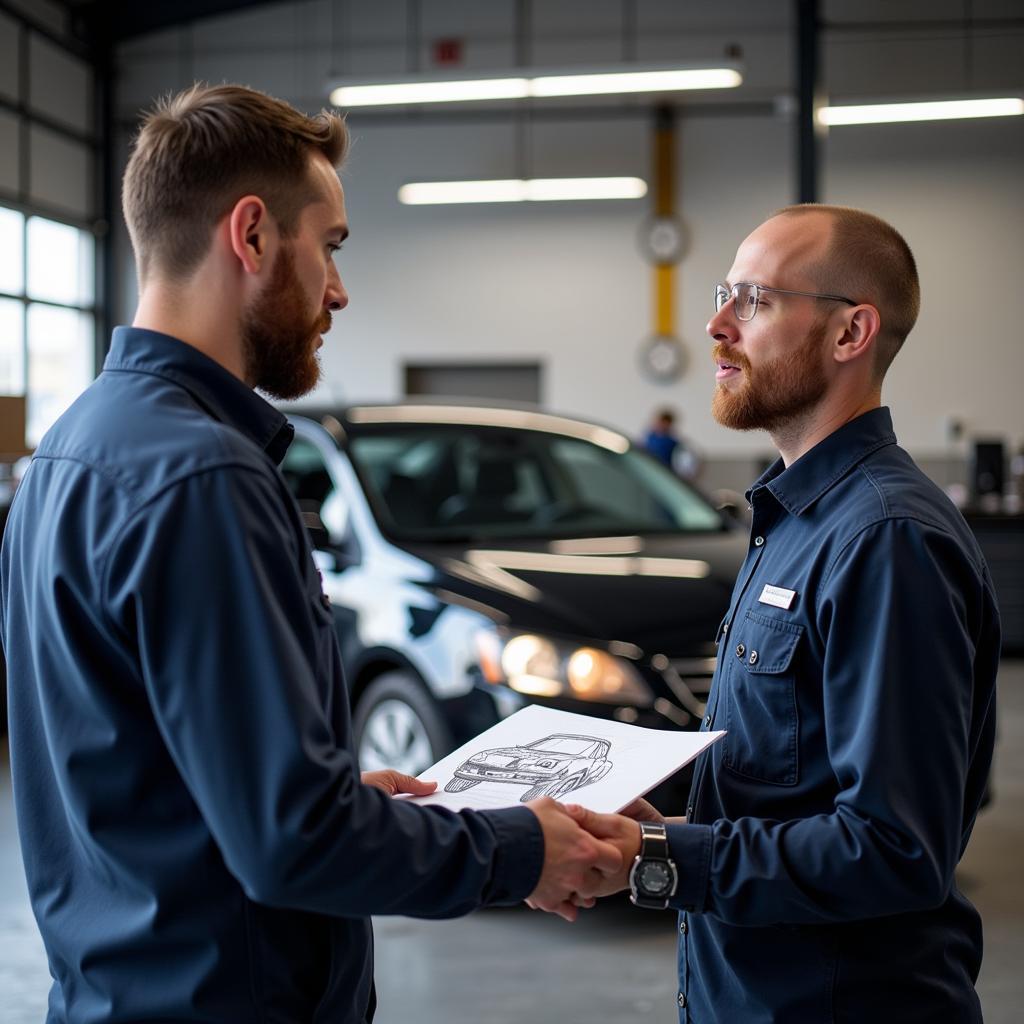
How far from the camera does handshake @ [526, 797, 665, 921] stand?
1.29 meters

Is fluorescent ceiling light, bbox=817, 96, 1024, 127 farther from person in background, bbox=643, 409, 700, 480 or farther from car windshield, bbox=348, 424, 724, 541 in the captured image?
car windshield, bbox=348, 424, 724, 541

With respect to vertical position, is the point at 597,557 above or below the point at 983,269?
below

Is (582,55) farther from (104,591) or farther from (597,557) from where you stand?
(104,591)

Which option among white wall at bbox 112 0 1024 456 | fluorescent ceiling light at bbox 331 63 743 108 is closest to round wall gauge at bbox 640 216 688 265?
white wall at bbox 112 0 1024 456

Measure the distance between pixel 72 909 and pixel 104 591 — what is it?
0.34 metres

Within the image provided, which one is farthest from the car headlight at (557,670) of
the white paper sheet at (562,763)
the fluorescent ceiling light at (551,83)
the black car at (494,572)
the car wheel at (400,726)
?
the fluorescent ceiling light at (551,83)

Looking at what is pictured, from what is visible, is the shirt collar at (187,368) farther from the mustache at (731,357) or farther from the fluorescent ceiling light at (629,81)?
the fluorescent ceiling light at (629,81)

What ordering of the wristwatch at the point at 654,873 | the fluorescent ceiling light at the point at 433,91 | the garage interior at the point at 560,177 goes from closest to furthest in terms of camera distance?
1. the wristwatch at the point at 654,873
2. the fluorescent ceiling light at the point at 433,91
3. the garage interior at the point at 560,177

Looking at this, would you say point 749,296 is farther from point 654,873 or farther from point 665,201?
point 665,201

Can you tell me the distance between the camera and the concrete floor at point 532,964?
116 inches

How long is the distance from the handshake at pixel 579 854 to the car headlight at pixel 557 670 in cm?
187

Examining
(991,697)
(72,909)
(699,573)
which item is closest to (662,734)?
(991,697)

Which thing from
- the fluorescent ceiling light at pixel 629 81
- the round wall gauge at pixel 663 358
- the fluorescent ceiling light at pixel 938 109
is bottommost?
the round wall gauge at pixel 663 358

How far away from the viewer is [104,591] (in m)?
1.08
